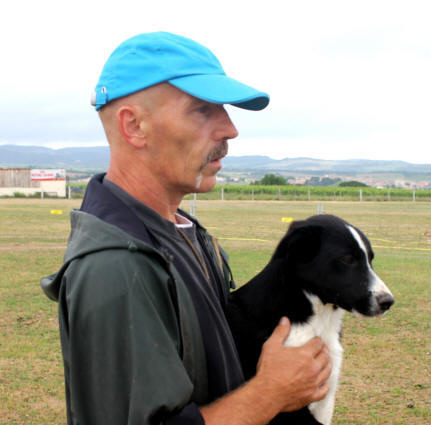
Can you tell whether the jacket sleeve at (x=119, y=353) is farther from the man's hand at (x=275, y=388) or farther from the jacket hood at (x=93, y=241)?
the man's hand at (x=275, y=388)

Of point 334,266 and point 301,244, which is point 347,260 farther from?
point 301,244

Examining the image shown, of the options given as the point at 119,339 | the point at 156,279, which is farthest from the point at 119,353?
the point at 156,279

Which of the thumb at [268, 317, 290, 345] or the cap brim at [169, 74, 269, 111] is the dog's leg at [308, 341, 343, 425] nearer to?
the thumb at [268, 317, 290, 345]

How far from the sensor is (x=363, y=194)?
2403 inches

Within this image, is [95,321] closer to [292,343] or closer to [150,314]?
[150,314]

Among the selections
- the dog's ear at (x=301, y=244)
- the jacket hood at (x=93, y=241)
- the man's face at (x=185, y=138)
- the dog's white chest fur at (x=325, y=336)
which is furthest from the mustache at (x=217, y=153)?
the dog's white chest fur at (x=325, y=336)

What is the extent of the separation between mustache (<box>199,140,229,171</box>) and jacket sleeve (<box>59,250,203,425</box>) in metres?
0.58

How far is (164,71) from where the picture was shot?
1770 millimetres

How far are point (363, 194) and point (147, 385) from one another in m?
62.0

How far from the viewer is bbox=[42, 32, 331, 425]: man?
147cm

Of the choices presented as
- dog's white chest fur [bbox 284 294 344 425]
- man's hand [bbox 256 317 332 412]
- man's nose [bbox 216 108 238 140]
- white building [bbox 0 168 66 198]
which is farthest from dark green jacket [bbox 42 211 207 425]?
white building [bbox 0 168 66 198]

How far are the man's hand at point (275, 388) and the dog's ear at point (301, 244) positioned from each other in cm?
Answer: 72

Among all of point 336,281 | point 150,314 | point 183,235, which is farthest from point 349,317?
point 150,314

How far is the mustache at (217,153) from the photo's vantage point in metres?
1.97
